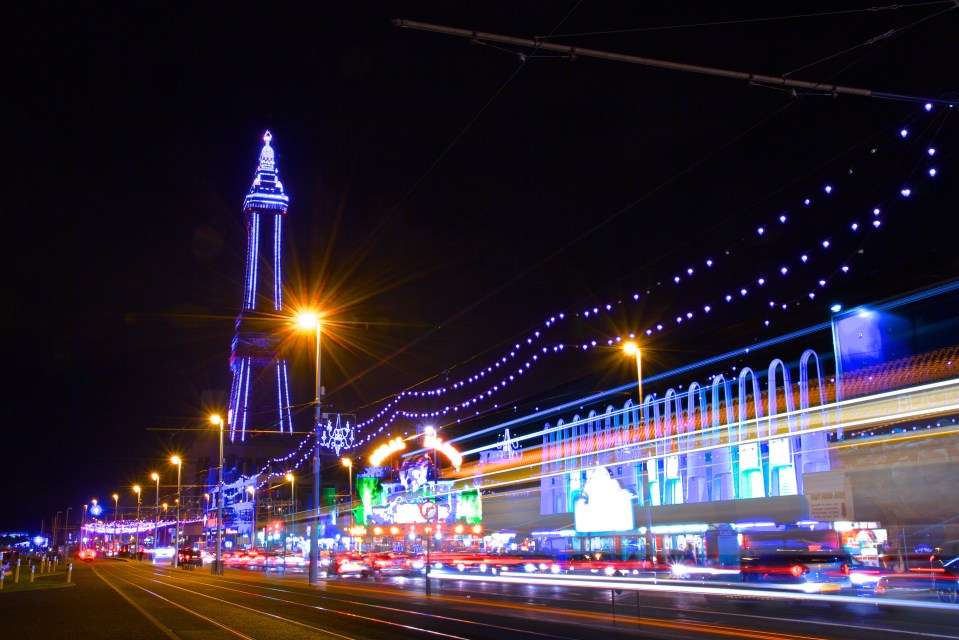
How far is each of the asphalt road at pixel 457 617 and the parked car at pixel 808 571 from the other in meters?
1.77

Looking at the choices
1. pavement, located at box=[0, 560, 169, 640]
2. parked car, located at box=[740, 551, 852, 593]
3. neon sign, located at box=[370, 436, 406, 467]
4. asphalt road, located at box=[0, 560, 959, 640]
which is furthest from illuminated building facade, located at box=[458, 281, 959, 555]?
neon sign, located at box=[370, 436, 406, 467]

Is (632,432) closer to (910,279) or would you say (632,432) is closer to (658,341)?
(658,341)

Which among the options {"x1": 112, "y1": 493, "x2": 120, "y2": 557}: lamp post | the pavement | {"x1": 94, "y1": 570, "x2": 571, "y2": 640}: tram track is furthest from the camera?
{"x1": 112, "y1": 493, "x2": 120, "y2": 557}: lamp post

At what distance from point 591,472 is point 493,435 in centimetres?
2924

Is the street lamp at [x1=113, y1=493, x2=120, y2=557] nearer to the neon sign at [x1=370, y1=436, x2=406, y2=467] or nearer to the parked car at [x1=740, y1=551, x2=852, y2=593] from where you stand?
the neon sign at [x1=370, y1=436, x2=406, y2=467]

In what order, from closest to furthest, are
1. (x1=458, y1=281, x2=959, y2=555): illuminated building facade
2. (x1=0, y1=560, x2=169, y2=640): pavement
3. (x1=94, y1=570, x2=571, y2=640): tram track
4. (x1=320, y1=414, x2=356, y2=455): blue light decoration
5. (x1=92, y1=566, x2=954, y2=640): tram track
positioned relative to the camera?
(x1=94, y1=570, x2=571, y2=640): tram track
(x1=92, y1=566, x2=954, y2=640): tram track
(x1=0, y1=560, x2=169, y2=640): pavement
(x1=458, y1=281, x2=959, y2=555): illuminated building facade
(x1=320, y1=414, x2=356, y2=455): blue light decoration

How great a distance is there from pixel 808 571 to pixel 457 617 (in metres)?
12.2

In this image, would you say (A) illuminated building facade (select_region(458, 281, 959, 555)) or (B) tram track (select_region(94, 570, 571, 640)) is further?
(A) illuminated building facade (select_region(458, 281, 959, 555))

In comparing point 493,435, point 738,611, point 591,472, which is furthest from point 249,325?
point 738,611

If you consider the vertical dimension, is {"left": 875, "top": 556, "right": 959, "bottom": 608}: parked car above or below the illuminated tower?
below

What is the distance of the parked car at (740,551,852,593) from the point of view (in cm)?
2478

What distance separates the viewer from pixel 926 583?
23.2 metres

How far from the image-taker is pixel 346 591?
100ft

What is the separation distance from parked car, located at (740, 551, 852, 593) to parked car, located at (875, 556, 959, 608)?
1.47m
